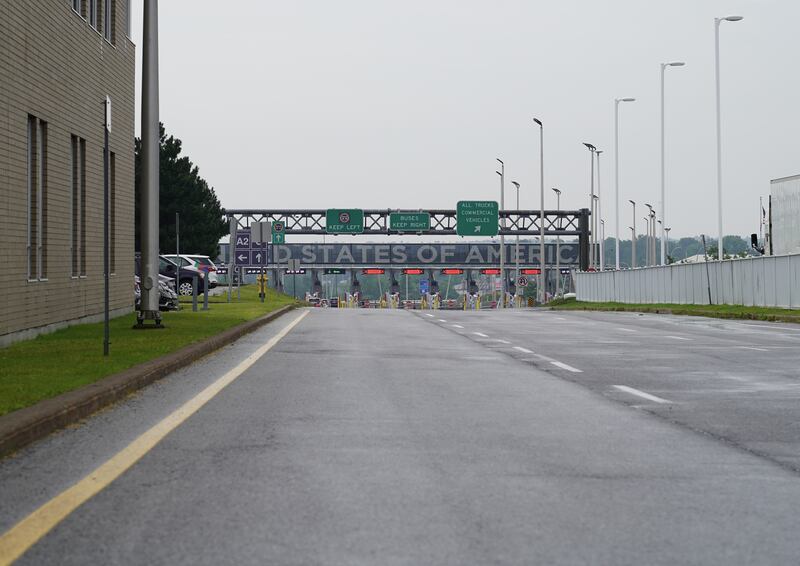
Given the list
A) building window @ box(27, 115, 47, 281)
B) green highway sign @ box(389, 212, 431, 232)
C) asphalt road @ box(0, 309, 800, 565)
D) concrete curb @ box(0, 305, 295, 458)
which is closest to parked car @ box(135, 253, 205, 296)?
building window @ box(27, 115, 47, 281)

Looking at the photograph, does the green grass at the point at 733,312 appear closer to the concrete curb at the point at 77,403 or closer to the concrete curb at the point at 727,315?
the concrete curb at the point at 727,315

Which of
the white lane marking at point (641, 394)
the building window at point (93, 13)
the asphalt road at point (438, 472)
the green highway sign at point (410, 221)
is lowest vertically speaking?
the asphalt road at point (438, 472)

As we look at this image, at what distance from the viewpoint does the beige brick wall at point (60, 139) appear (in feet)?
58.4

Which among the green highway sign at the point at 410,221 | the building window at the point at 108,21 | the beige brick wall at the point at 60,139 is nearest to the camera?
the beige brick wall at the point at 60,139

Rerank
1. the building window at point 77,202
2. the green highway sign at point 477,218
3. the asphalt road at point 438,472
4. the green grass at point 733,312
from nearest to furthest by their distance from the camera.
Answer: the asphalt road at point 438,472 < the building window at point 77,202 < the green grass at point 733,312 < the green highway sign at point 477,218

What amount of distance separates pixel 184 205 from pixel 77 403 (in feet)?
215

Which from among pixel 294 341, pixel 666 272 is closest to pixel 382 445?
pixel 294 341

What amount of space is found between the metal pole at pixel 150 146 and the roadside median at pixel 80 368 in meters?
1.20

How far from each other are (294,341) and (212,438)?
12.0 meters

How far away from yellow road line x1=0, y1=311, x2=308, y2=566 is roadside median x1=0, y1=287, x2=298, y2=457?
0.69 meters

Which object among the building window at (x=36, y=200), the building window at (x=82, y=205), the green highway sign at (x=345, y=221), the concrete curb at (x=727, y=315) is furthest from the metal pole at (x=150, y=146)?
the green highway sign at (x=345, y=221)

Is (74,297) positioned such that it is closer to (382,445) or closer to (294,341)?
(294,341)

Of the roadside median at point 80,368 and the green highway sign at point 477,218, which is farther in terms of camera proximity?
the green highway sign at point 477,218

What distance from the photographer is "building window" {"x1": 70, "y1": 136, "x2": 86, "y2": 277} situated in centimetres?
2277
